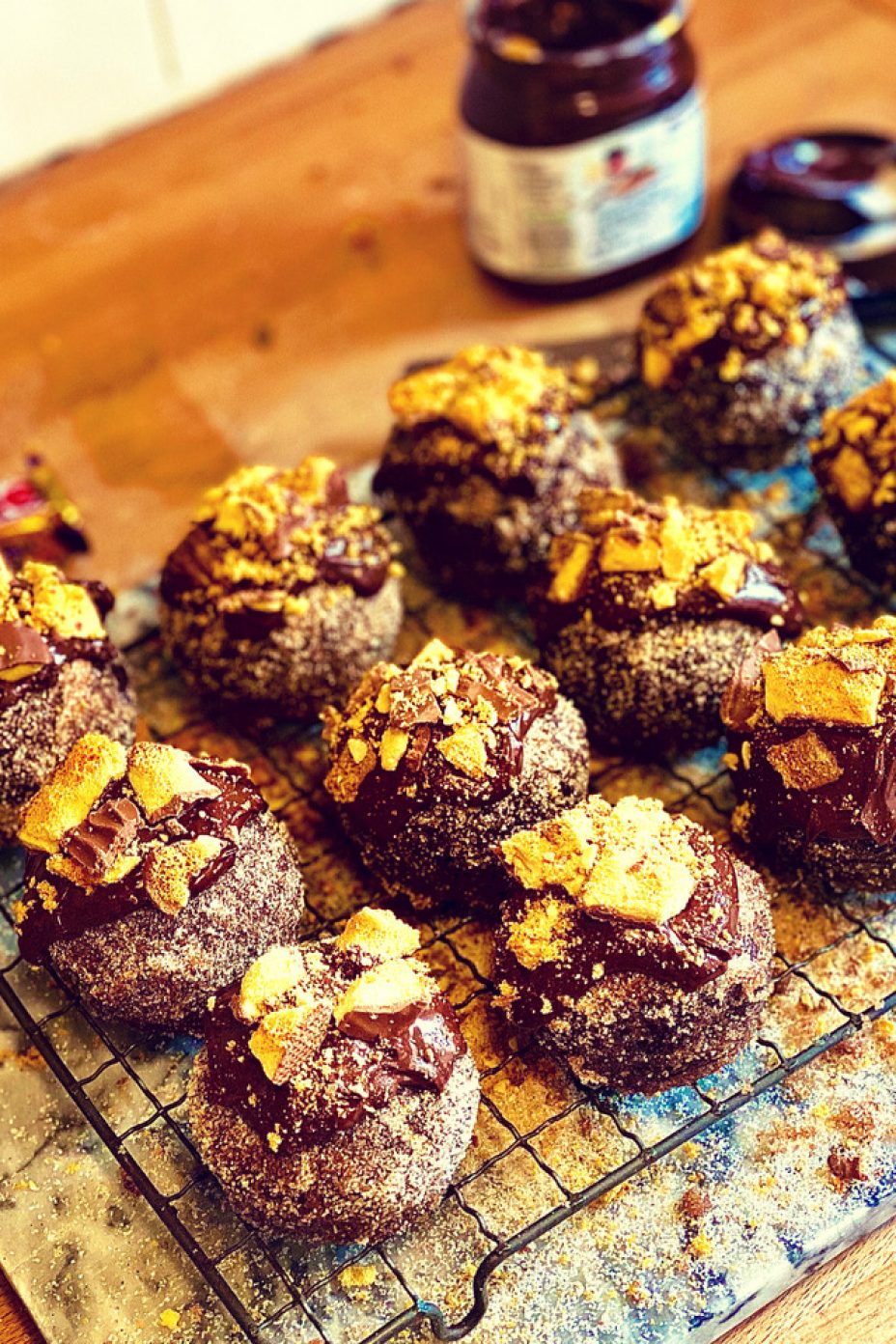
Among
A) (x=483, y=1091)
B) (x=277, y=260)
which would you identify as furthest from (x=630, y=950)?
(x=277, y=260)

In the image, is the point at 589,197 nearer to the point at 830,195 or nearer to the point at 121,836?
the point at 830,195

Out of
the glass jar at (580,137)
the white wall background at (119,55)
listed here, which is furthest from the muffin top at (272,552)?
the white wall background at (119,55)

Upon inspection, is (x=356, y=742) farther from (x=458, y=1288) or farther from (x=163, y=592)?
(x=458, y=1288)

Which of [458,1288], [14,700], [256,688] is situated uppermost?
[14,700]

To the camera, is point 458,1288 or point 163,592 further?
point 163,592

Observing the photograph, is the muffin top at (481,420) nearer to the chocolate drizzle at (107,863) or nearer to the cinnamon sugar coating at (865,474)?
the cinnamon sugar coating at (865,474)

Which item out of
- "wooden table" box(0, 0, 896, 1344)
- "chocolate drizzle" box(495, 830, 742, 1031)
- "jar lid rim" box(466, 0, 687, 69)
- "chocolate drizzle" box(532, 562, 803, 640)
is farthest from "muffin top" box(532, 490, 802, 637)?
"jar lid rim" box(466, 0, 687, 69)

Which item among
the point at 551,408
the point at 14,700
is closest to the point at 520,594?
the point at 551,408
